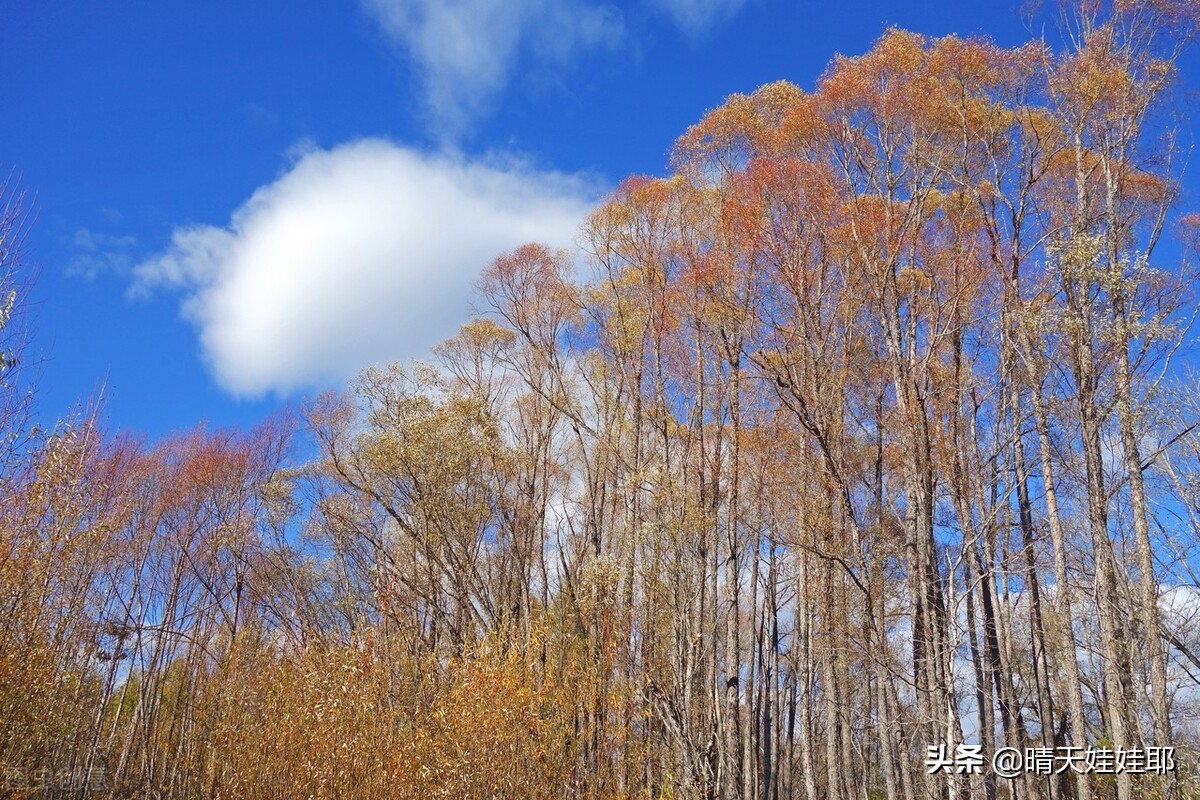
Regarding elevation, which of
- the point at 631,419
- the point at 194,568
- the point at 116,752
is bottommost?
the point at 116,752

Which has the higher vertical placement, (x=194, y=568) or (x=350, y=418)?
(x=350, y=418)

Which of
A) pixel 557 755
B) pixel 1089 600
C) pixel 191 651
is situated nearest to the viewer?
pixel 557 755

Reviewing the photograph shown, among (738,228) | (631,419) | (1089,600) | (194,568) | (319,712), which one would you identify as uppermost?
(738,228)

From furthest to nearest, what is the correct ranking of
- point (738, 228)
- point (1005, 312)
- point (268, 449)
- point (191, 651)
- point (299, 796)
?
point (268, 449)
point (191, 651)
point (738, 228)
point (1005, 312)
point (299, 796)

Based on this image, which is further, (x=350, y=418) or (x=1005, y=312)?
(x=350, y=418)

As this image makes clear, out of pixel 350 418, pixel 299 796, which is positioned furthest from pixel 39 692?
pixel 350 418

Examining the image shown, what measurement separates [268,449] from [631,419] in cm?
1050

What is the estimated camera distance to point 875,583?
11.8 meters

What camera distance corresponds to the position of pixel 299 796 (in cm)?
576

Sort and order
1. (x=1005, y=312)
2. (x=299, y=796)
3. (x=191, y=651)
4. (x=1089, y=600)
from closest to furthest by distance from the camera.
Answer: (x=299, y=796) < (x=1089, y=600) < (x=1005, y=312) < (x=191, y=651)

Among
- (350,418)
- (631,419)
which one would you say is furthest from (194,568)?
(631,419)

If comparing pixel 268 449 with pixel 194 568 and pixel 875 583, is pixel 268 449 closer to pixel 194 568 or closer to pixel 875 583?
pixel 194 568

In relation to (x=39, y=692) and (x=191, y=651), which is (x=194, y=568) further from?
(x=39, y=692)

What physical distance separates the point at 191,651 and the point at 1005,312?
18921 millimetres
